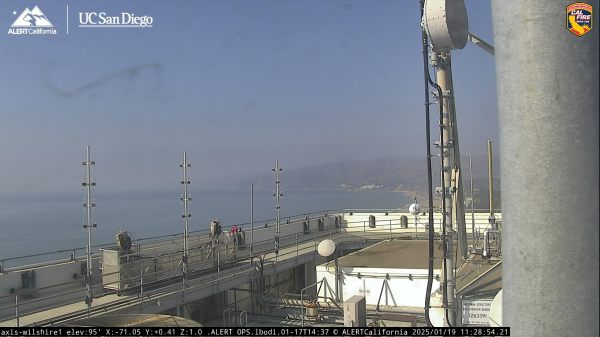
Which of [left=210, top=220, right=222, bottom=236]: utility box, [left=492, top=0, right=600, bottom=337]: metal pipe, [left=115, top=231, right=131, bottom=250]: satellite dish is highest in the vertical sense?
[left=492, top=0, right=600, bottom=337]: metal pipe

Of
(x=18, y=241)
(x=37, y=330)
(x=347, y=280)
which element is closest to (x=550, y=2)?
(x=37, y=330)

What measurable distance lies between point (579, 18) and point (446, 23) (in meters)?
6.94

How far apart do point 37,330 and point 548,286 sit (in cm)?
982

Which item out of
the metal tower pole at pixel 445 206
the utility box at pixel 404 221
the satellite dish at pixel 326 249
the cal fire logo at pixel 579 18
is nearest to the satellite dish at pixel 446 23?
the metal tower pole at pixel 445 206

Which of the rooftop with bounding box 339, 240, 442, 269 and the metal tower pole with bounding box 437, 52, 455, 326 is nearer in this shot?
the metal tower pole with bounding box 437, 52, 455, 326

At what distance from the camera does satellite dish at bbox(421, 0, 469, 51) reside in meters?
8.18

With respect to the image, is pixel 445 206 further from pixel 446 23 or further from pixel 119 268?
pixel 119 268

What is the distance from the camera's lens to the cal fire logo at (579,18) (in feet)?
5.45

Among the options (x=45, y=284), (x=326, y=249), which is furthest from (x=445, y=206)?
(x=45, y=284)

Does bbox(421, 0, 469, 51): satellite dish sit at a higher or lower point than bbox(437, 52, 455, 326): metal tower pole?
higher

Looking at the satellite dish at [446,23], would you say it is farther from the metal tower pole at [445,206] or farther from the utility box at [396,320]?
the utility box at [396,320]

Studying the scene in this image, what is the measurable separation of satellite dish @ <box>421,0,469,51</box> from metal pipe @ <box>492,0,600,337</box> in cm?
688

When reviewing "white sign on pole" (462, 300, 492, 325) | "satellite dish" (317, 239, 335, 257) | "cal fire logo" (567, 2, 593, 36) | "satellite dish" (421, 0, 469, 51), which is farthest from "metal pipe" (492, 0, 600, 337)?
"satellite dish" (317, 239, 335, 257)

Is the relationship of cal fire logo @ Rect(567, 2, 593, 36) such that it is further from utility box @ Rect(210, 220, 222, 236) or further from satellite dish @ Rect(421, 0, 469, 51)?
utility box @ Rect(210, 220, 222, 236)
